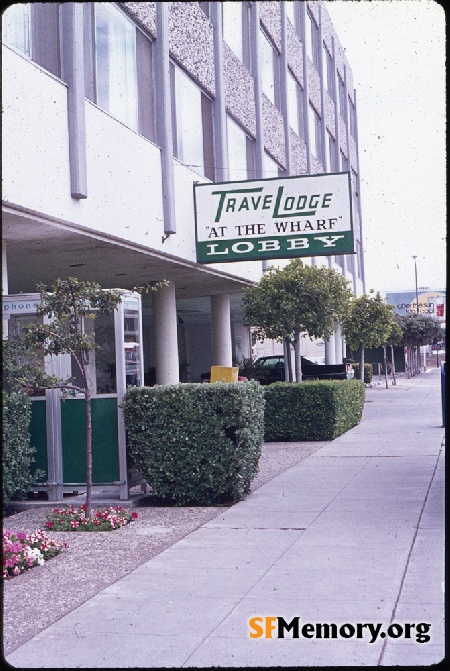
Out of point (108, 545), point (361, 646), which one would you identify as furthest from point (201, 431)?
point (361, 646)

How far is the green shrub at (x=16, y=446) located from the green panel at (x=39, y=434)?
151 millimetres

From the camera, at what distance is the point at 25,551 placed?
23.1 feet

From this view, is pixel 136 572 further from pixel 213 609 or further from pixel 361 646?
pixel 361 646

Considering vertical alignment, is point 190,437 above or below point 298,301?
below

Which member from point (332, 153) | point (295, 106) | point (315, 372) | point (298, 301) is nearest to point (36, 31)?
point (298, 301)

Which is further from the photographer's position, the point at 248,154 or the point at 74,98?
the point at 248,154

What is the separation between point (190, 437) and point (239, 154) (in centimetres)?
1129

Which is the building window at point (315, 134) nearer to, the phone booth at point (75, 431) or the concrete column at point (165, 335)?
the concrete column at point (165, 335)

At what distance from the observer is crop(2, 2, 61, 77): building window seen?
9.80m

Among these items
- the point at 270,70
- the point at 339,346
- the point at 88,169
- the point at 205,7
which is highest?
the point at 270,70

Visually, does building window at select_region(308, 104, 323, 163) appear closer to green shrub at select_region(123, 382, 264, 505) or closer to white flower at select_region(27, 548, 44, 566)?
green shrub at select_region(123, 382, 264, 505)

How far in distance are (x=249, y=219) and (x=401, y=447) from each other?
15.1 feet

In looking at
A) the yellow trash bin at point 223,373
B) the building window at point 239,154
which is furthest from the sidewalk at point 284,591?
the building window at point 239,154

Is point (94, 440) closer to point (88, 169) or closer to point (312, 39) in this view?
point (88, 169)
